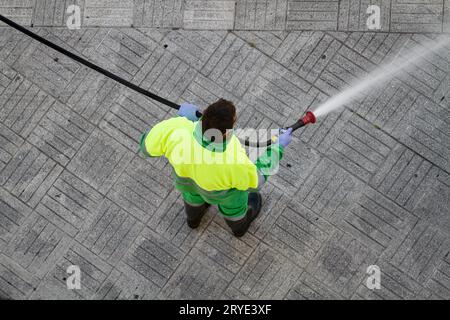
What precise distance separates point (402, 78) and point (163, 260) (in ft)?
9.69

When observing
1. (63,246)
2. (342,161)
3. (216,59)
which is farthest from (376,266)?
(63,246)

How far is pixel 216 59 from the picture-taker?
21.6 ft

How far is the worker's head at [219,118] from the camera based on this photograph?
13.6 ft

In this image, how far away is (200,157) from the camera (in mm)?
4418

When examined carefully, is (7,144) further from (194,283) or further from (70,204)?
(194,283)

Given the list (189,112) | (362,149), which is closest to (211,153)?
(189,112)

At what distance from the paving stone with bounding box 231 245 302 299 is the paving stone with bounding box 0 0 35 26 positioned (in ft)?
11.1

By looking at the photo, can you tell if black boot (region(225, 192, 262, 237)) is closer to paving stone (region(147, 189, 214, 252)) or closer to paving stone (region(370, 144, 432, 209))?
paving stone (region(147, 189, 214, 252))

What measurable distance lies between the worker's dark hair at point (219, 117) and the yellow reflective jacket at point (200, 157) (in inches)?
5.0

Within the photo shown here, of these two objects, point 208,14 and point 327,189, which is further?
point 208,14

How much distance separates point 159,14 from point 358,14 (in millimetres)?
2031

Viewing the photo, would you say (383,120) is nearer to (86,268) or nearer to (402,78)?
(402,78)

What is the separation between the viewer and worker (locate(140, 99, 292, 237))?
4211mm

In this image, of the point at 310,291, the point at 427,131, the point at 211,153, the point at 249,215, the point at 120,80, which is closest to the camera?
the point at 211,153
